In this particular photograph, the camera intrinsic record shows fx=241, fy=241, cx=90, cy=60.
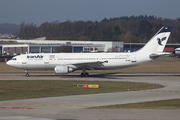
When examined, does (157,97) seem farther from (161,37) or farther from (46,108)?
(161,37)

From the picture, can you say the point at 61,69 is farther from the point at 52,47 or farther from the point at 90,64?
the point at 52,47

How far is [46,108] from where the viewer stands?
1822 cm

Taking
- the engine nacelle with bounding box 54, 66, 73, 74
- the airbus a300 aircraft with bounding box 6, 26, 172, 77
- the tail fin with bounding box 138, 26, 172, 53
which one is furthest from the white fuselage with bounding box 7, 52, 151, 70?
the engine nacelle with bounding box 54, 66, 73, 74

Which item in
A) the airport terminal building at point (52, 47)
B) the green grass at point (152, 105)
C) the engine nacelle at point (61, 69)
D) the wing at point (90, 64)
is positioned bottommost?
the green grass at point (152, 105)

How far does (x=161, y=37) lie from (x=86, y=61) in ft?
43.7

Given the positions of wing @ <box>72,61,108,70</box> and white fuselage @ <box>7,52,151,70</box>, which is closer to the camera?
wing @ <box>72,61,108,70</box>

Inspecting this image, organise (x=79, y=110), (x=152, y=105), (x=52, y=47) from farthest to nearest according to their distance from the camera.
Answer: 1. (x=52, y=47)
2. (x=152, y=105)
3. (x=79, y=110)

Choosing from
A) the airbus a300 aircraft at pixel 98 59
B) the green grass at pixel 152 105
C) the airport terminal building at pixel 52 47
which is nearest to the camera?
Answer: the green grass at pixel 152 105

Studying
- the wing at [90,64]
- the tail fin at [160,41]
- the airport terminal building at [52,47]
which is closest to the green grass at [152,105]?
the wing at [90,64]

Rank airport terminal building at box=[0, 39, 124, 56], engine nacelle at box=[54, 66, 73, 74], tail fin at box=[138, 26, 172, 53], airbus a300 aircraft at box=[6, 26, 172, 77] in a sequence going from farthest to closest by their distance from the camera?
1. airport terminal building at box=[0, 39, 124, 56]
2. tail fin at box=[138, 26, 172, 53]
3. airbus a300 aircraft at box=[6, 26, 172, 77]
4. engine nacelle at box=[54, 66, 73, 74]

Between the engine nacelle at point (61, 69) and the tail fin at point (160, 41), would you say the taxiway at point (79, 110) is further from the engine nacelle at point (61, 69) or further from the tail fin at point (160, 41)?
the tail fin at point (160, 41)

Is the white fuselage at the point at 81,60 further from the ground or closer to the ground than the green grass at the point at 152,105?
further from the ground

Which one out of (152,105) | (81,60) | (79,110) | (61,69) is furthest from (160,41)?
(79,110)

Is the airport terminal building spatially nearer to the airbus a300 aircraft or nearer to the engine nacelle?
the airbus a300 aircraft
